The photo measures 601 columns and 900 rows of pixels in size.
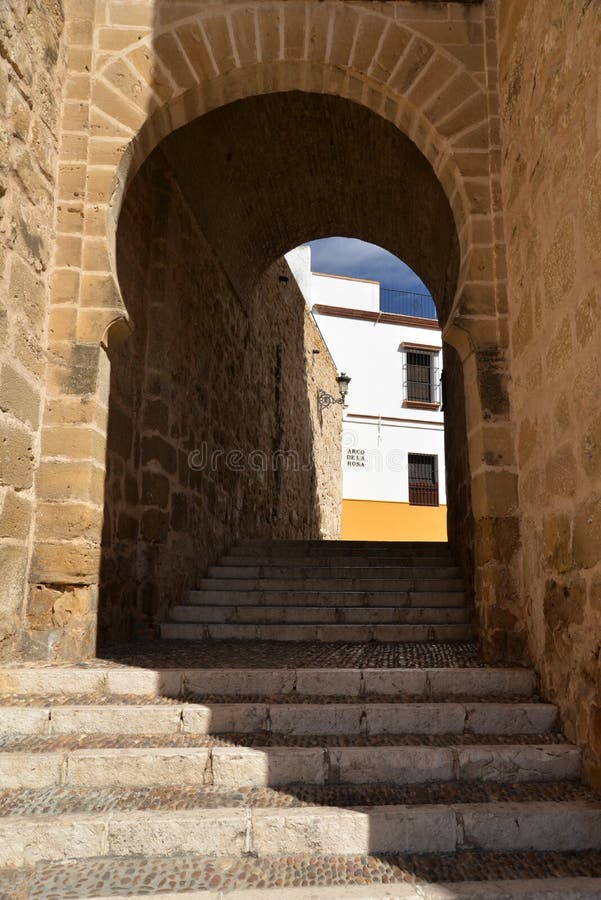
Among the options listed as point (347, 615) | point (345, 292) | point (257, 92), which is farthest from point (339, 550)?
point (345, 292)

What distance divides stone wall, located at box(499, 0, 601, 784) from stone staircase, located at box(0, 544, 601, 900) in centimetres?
36

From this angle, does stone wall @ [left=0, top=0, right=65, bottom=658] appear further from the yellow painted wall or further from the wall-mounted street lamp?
the yellow painted wall

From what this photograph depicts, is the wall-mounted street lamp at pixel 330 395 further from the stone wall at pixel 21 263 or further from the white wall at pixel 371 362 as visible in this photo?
the stone wall at pixel 21 263

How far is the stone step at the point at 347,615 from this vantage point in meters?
5.27

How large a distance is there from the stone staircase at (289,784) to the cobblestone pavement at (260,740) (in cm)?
1

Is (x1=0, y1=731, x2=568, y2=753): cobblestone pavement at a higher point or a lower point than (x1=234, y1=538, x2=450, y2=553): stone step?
lower

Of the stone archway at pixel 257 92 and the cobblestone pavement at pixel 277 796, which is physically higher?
the stone archway at pixel 257 92

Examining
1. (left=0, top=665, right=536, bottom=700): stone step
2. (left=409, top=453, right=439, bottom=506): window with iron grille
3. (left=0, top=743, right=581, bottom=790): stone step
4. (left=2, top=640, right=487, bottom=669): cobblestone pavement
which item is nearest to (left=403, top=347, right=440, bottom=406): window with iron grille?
(left=409, top=453, right=439, bottom=506): window with iron grille

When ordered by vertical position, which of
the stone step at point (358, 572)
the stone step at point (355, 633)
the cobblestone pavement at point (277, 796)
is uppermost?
the stone step at point (358, 572)

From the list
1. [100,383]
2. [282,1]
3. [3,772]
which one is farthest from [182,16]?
[3,772]

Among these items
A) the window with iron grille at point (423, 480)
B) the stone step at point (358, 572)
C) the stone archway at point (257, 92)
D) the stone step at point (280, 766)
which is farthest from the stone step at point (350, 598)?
the window with iron grille at point (423, 480)

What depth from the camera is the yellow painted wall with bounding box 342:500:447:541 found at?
18031 millimetres

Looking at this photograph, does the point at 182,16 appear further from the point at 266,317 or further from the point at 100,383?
the point at 266,317

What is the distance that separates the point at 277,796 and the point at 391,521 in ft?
51.6
